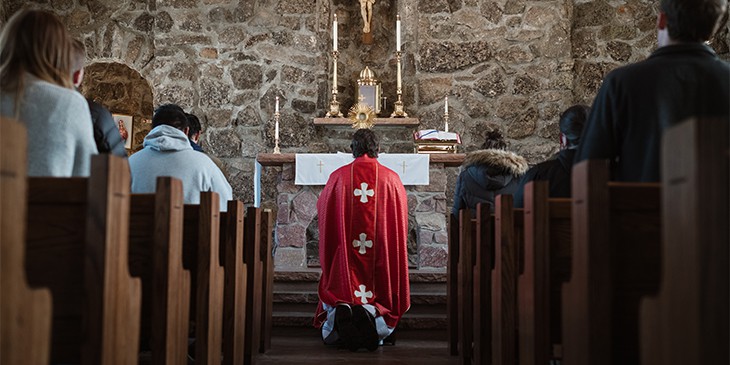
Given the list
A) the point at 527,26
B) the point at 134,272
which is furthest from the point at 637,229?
the point at 527,26

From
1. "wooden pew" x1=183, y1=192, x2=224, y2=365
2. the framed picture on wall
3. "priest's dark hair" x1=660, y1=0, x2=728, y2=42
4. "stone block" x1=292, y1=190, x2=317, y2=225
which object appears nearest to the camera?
"priest's dark hair" x1=660, y1=0, x2=728, y2=42

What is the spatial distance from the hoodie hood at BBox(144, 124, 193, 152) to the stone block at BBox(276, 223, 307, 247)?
2.87 metres

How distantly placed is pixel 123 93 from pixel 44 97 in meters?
8.50

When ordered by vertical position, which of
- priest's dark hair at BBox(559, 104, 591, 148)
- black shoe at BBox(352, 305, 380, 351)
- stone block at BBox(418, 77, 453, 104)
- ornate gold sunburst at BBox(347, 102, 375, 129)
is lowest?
black shoe at BBox(352, 305, 380, 351)

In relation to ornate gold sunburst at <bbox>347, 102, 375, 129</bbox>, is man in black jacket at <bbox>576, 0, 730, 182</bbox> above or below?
below

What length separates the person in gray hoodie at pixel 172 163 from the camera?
3.84 m

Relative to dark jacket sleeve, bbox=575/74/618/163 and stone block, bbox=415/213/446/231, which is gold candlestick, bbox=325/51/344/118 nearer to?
stone block, bbox=415/213/446/231

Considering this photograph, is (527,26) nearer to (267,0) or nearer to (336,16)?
(336,16)

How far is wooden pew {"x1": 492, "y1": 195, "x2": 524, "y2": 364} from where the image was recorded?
9.37 feet

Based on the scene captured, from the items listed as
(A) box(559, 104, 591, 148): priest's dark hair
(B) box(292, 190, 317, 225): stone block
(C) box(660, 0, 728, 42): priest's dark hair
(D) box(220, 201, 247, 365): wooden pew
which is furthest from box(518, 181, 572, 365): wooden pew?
(B) box(292, 190, 317, 225): stone block

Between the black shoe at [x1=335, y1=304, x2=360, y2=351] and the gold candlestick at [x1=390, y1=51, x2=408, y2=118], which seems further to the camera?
the gold candlestick at [x1=390, y1=51, x2=408, y2=118]

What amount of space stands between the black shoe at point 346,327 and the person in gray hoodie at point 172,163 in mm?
1384

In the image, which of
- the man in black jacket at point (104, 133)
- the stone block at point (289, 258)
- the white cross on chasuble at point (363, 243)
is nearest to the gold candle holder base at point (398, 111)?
the stone block at point (289, 258)

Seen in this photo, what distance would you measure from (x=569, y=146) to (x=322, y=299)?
2259 mm
